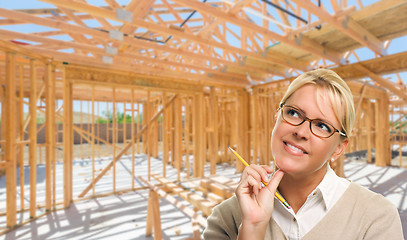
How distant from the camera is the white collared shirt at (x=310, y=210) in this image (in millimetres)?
822

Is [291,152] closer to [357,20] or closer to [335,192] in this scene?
[335,192]

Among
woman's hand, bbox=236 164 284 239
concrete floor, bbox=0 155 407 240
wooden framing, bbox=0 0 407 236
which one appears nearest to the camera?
woman's hand, bbox=236 164 284 239

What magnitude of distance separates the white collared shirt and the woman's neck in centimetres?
2

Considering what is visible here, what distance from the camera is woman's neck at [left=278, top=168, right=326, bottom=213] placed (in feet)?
2.90

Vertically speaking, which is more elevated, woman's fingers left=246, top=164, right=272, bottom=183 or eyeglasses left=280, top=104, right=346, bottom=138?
eyeglasses left=280, top=104, right=346, bottom=138

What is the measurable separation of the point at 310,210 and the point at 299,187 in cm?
10

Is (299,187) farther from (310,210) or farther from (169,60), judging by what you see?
(169,60)

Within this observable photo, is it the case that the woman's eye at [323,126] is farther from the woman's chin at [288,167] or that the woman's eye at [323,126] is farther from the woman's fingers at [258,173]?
the woman's fingers at [258,173]

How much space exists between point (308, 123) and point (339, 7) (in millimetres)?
3412

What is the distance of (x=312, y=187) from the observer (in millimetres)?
895

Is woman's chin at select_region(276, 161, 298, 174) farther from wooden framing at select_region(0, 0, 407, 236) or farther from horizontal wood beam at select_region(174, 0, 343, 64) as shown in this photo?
horizontal wood beam at select_region(174, 0, 343, 64)

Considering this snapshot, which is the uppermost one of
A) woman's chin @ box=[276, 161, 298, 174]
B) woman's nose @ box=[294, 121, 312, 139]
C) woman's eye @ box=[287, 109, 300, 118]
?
woman's eye @ box=[287, 109, 300, 118]

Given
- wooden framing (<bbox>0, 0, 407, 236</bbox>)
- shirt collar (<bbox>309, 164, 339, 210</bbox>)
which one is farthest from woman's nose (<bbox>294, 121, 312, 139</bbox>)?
wooden framing (<bbox>0, 0, 407, 236</bbox>)

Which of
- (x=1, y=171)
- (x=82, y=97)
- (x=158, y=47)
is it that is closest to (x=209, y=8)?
(x=158, y=47)
